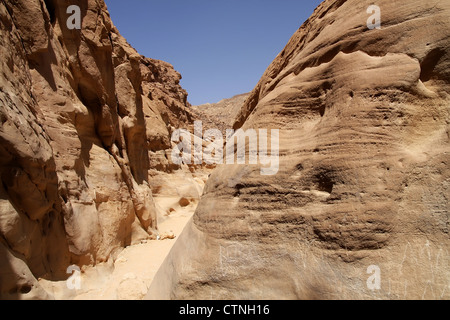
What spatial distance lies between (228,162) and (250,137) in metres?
0.52

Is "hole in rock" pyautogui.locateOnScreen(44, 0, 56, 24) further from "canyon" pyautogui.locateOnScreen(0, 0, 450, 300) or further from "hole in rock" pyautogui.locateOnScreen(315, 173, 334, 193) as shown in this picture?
"hole in rock" pyautogui.locateOnScreen(315, 173, 334, 193)

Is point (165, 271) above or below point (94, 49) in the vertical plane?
below

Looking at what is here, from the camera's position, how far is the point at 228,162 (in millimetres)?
3516

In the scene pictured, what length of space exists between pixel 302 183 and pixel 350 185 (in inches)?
18.2

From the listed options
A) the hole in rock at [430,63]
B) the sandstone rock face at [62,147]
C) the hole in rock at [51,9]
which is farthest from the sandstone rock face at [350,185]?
the hole in rock at [51,9]

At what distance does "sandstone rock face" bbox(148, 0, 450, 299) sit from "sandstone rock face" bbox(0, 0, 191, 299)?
79.4 inches

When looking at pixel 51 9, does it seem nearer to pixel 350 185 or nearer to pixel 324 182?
pixel 324 182

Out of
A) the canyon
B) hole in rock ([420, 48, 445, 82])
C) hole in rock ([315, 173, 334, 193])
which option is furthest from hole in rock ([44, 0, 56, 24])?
hole in rock ([420, 48, 445, 82])

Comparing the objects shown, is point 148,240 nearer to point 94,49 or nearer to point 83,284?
point 83,284

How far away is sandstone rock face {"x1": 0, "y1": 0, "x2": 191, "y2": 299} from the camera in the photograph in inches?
118

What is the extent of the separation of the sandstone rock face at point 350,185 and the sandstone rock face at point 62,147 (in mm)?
2016

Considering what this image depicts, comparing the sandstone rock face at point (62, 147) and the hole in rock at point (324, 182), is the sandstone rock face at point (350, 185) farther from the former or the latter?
the sandstone rock face at point (62, 147)
